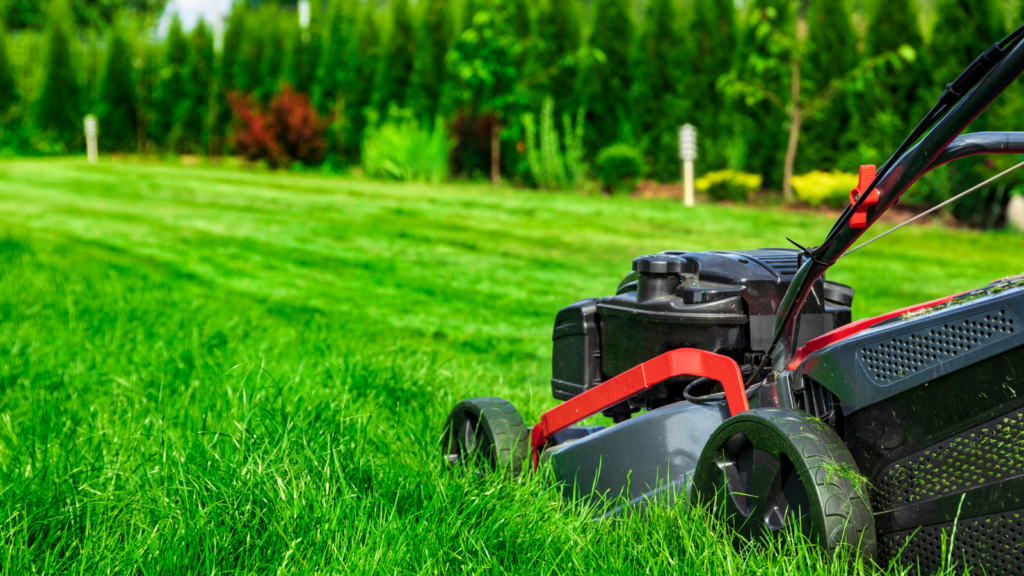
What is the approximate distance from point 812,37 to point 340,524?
10.4 meters

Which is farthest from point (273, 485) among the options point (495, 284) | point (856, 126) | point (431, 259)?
point (856, 126)

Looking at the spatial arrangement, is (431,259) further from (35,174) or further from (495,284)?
(35,174)

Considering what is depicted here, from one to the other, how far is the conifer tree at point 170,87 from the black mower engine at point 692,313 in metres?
17.5

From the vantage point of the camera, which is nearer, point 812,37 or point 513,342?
point 513,342

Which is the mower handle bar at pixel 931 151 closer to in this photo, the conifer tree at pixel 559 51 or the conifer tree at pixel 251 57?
the conifer tree at pixel 559 51

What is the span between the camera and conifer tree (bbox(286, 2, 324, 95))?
15.6 metres

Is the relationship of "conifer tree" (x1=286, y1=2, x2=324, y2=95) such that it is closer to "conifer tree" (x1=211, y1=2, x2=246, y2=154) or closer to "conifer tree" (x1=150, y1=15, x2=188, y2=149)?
"conifer tree" (x1=211, y1=2, x2=246, y2=154)

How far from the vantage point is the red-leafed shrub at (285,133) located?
14.1 metres

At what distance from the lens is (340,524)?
1761 mm

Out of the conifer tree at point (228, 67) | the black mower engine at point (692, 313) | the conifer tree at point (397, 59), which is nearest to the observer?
the black mower engine at point (692, 313)

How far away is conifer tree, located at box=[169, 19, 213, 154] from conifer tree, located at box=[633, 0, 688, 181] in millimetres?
9728

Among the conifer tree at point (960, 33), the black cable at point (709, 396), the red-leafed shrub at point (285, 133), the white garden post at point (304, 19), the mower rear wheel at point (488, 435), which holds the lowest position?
the mower rear wheel at point (488, 435)

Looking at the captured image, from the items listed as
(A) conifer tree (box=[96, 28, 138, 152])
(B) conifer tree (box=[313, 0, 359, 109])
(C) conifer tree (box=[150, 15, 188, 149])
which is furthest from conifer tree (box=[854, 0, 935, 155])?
(A) conifer tree (box=[96, 28, 138, 152])

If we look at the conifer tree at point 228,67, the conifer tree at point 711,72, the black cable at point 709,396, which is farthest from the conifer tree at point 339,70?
the black cable at point 709,396
